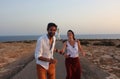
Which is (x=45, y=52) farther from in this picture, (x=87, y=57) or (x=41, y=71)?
(x=87, y=57)

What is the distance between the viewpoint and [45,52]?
740 centimetres

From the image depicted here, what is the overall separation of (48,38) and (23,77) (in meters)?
6.86

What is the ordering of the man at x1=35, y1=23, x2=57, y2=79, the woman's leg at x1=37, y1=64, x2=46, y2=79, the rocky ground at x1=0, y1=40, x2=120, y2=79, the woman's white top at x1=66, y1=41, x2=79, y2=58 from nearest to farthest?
the man at x1=35, y1=23, x2=57, y2=79, the woman's leg at x1=37, y1=64, x2=46, y2=79, the woman's white top at x1=66, y1=41, x2=79, y2=58, the rocky ground at x1=0, y1=40, x2=120, y2=79

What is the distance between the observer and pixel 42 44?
7.32 metres

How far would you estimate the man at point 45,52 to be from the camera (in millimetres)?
7309

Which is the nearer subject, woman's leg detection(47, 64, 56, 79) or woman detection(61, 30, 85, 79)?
woman's leg detection(47, 64, 56, 79)

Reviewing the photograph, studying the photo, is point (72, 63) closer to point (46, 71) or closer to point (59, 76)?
point (59, 76)

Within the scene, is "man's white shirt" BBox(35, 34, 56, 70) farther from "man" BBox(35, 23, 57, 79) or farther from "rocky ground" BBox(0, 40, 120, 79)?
"rocky ground" BBox(0, 40, 120, 79)

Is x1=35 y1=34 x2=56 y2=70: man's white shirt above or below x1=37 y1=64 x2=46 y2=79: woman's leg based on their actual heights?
above

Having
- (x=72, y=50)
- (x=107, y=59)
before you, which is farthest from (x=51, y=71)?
(x=107, y=59)

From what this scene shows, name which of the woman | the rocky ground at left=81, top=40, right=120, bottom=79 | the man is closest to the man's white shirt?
the man

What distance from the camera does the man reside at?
731cm

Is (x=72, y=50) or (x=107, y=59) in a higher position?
(x=72, y=50)

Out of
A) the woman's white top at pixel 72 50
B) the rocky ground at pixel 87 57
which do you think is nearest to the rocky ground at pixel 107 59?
the rocky ground at pixel 87 57
